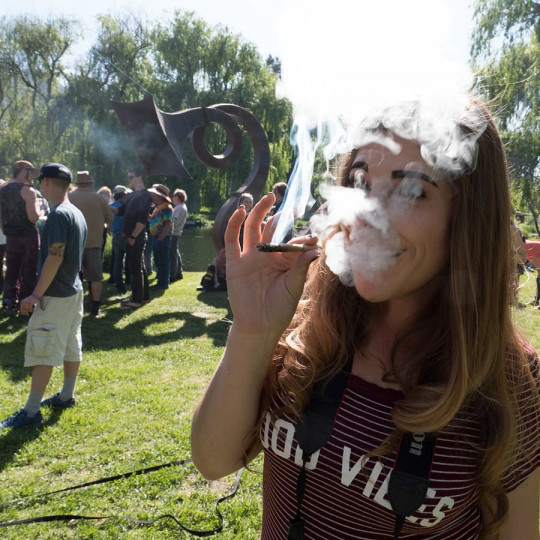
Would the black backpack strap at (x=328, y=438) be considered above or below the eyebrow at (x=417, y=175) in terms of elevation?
below

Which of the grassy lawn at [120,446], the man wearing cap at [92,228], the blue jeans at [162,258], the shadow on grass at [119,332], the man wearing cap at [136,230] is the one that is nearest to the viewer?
the grassy lawn at [120,446]

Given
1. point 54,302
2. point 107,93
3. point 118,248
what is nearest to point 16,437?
point 54,302

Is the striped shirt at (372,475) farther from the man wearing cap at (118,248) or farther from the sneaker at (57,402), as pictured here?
the man wearing cap at (118,248)

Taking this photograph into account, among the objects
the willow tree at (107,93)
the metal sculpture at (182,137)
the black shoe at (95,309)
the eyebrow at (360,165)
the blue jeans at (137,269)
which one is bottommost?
the black shoe at (95,309)

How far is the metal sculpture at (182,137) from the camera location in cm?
943

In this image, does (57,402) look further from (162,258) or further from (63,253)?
(162,258)

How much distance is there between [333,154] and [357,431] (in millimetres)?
854

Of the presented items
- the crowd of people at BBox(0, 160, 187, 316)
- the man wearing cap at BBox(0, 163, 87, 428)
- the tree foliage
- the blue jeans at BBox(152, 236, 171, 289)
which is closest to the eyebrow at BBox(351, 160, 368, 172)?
the man wearing cap at BBox(0, 163, 87, 428)

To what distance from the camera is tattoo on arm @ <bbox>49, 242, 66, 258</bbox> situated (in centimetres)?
408

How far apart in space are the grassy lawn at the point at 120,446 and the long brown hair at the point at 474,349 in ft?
1.10

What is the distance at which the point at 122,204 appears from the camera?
980 cm

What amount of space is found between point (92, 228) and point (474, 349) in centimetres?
727

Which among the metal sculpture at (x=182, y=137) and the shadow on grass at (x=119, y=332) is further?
the metal sculpture at (x=182, y=137)

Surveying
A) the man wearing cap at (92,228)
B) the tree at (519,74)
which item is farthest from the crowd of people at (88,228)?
the tree at (519,74)
